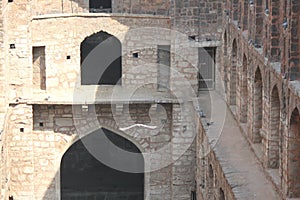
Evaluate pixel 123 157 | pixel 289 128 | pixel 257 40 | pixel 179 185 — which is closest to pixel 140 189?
pixel 123 157

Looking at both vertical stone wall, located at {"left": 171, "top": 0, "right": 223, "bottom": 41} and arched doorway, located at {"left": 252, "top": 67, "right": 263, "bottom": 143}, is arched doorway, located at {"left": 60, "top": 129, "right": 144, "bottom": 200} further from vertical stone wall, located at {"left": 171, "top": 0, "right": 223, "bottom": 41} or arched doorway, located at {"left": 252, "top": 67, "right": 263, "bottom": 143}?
arched doorway, located at {"left": 252, "top": 67, "right": 263, "bottom": 143}

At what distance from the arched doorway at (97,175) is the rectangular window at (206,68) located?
11.1ft

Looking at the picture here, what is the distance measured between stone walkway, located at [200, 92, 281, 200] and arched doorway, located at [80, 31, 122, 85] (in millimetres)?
3179

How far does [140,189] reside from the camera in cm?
2242

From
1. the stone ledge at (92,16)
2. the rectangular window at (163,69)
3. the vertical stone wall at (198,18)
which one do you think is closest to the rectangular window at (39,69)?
the stone ledge at (92,16)

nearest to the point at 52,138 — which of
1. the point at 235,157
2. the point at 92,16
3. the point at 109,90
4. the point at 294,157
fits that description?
the point at 109,90

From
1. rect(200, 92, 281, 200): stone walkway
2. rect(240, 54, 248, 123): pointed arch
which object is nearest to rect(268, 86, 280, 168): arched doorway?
rect(200, 92, 281, 200): stone walkway

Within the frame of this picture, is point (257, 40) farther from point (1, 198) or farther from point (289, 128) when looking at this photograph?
point (1, 198)

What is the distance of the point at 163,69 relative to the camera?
19.0 metres

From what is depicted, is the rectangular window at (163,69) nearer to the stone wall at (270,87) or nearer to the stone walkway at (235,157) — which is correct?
the stone walkway at (235,157)

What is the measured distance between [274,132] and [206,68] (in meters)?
6.14

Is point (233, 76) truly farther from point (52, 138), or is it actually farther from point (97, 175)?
point (97, 175)

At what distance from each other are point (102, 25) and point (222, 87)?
123 inches

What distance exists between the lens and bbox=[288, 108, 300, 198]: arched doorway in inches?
455
